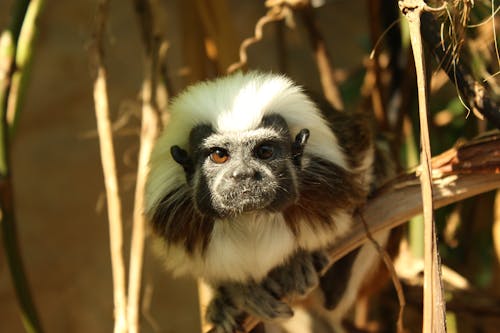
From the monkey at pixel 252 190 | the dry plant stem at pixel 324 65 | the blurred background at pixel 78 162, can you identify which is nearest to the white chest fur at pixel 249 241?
the monkey at pixel 252 190

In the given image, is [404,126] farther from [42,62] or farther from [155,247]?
[42,62]

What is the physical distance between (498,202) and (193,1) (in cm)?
153

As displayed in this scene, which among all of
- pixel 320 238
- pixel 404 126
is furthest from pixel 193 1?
pixel 320 238

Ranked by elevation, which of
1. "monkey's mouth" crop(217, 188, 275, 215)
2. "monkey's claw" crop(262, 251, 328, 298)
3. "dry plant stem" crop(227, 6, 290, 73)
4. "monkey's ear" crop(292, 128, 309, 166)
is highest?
"dry plant stem" crop(227, 6, 290, 73)

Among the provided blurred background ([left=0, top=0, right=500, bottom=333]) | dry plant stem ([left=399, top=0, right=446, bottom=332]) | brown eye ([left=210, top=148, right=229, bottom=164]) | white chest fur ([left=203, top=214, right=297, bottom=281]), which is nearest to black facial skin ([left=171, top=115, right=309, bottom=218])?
brown eye ([left=210, top=148, right=229, bottom=164])

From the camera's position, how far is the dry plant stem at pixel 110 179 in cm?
220

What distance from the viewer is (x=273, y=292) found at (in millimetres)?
2287

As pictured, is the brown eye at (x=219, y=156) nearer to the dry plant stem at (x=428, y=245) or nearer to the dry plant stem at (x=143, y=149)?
the dry plant stem at (x=143, y=149)

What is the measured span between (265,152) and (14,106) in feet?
2.92

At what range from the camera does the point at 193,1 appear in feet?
9.65

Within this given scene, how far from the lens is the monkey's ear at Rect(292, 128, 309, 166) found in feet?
6.76

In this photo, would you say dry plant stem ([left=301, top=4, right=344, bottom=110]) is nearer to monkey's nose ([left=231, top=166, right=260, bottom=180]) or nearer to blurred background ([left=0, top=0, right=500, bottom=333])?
blurred background ([left=0, top=0, right=500, bottom=333])

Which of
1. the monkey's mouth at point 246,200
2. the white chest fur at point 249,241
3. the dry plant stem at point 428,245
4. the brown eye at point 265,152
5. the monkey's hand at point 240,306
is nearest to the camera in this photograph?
the dry plant stem at point 428,245

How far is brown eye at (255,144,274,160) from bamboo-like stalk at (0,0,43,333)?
2.81 feet
